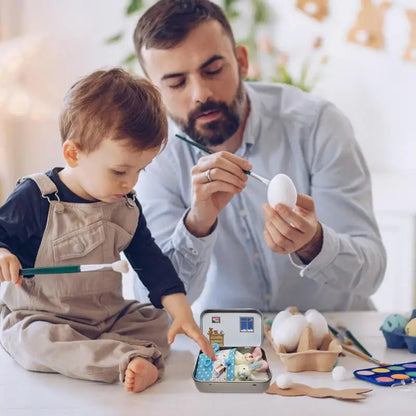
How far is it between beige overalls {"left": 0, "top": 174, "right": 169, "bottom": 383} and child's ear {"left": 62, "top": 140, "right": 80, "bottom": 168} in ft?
0.16

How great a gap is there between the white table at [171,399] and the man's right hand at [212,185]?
353 millimetres

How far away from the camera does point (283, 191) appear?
116 cm

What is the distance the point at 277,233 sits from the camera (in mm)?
1227

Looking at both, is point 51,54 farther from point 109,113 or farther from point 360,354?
point 360,354

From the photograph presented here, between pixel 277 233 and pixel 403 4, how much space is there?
206cm

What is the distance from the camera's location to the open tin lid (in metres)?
1.08

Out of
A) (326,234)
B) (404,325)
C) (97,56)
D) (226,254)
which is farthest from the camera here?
(97,56)

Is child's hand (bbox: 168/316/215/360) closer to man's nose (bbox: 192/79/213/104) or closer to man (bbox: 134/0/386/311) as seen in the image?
man (bbox: 134/0/386/311)

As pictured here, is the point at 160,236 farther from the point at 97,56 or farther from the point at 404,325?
the point at 97,56

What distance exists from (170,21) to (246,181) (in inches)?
15.1

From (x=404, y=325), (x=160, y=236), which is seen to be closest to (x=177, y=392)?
(x=404, y=325)

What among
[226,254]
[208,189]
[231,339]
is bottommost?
[226,254]

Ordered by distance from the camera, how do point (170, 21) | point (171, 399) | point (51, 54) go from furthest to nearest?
point (51, 54)
point (170, 21)
point (171, 399)

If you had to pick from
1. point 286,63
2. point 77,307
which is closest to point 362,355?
point 77,307
